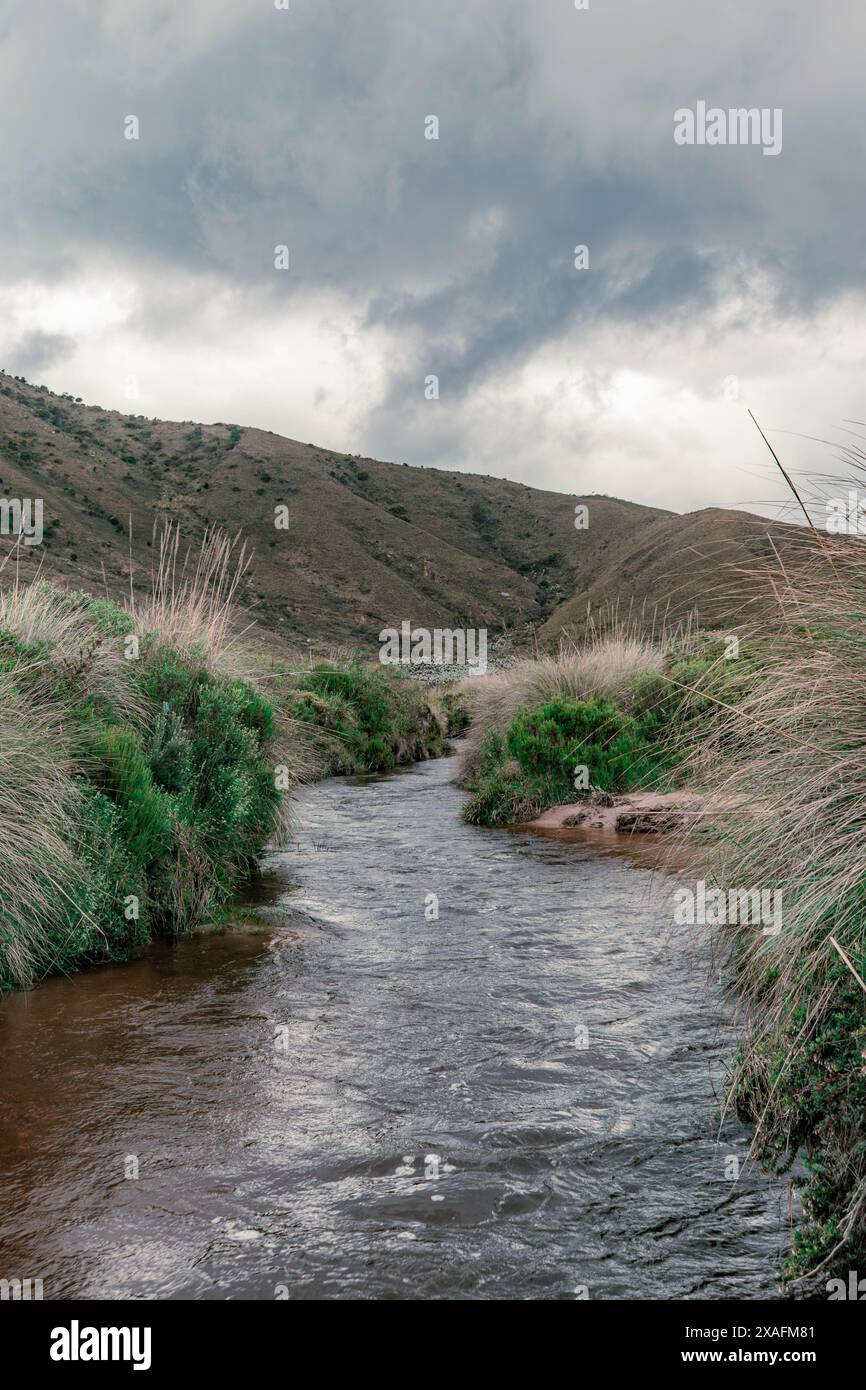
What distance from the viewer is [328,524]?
225ft

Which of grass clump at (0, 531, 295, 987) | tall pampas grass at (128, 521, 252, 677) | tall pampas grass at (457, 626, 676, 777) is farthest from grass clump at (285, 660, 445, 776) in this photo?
grass clump at (0, 531, 295, 987)

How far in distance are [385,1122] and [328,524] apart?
218ft

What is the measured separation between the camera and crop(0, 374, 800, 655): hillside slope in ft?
180

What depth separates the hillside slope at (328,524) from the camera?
180ft

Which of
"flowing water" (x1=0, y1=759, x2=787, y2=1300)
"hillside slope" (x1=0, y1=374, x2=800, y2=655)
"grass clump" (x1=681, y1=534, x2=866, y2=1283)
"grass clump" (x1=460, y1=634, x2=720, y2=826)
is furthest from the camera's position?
"hillside slope" (x1=0, y1=374, x2=800, y2=655)

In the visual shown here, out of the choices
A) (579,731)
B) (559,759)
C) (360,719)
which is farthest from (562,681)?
(360,719)

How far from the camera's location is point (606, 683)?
13.6 metres

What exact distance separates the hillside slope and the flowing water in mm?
39910

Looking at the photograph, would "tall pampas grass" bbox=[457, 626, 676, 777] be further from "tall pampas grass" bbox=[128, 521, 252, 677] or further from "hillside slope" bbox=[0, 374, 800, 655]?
"hillside slope" bbox=[0, 374, 800, 655]

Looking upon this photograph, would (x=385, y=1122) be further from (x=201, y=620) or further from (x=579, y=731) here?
(x=579, y=731)

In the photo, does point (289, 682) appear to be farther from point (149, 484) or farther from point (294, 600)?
point (149, 484)

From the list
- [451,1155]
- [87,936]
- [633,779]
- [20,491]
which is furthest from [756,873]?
[20,491]

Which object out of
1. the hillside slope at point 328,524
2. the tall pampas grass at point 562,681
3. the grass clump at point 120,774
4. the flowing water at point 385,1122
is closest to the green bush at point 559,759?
the tall pampas grass at point 562,681

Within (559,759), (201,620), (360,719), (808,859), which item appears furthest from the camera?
(360,719)
